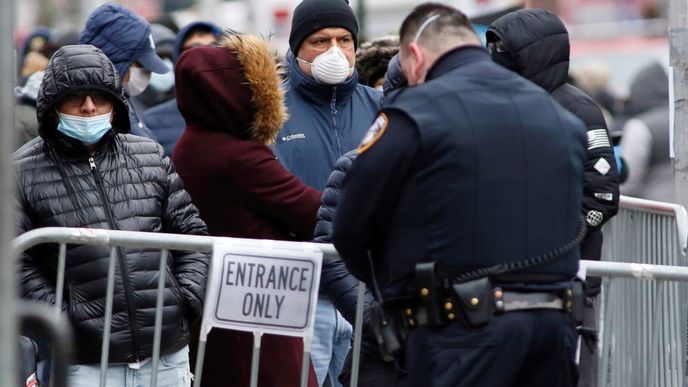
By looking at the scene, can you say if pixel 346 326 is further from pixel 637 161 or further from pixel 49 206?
pixel 637 161

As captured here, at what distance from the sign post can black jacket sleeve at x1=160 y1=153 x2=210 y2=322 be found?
26cm

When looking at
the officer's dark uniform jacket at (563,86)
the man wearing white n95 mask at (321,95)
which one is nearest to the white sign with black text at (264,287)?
the man wearing white n95 mask at (321,95)

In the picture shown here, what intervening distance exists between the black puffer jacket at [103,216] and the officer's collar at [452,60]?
4.51 ft

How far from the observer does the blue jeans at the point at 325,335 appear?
568 centimetres

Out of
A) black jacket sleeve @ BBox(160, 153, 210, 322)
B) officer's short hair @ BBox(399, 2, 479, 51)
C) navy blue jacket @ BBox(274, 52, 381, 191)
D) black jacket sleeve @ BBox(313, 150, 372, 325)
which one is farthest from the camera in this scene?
navy blue jacket @ BBox(274, 52, 381, 191)

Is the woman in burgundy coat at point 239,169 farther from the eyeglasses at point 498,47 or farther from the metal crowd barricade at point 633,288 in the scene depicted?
the eyeglasses at point 498,47

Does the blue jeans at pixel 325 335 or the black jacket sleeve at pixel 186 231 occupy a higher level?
the black jacket sleeve at pixel 186 231

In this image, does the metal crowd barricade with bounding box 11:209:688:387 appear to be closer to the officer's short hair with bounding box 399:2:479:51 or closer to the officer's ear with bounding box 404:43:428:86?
the officer's ear with bounding box 404:43:428:86

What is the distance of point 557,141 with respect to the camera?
4277mm

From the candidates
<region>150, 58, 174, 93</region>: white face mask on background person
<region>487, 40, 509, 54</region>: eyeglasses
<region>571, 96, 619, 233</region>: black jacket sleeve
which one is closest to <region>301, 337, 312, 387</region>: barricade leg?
<region>571, 96, 619, 233</region>: black jacket sleeve

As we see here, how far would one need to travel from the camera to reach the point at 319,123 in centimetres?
621

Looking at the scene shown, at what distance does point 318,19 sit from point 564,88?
1.24 meters

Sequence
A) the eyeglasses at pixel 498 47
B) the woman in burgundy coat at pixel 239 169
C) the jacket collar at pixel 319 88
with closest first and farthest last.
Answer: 1. the woman in burgundy coat at pixel 239 169
2. the eyeglasses at pixel 498 47
3. the jacket collar at pixel 319 88

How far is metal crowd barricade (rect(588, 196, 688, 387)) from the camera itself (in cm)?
555
